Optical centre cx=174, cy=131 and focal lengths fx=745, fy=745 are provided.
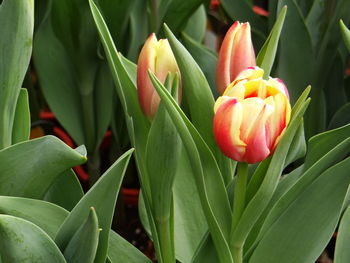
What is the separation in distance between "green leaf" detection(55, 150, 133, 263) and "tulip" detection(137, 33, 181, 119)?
7 centimetres

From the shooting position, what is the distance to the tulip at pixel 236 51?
55cm

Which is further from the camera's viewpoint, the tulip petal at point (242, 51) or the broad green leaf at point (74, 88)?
the broad green leaf at point (74, 88)

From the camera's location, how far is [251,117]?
1.54ft

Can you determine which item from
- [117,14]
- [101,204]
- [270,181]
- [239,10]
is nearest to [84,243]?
[101,204]

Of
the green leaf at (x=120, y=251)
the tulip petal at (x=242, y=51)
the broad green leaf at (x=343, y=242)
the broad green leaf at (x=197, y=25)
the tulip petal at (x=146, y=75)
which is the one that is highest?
the tulip petal at (x=242, y=51)

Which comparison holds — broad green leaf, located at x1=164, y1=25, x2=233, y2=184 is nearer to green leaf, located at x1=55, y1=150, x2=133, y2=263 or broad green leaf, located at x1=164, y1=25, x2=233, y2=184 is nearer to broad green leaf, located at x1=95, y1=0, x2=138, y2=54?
green leaf, located at x1=55, y1=150, x2=133, y2=263

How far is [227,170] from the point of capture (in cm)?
63

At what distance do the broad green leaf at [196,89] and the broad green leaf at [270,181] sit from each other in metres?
0.08

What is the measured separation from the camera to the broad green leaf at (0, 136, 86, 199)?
552mm

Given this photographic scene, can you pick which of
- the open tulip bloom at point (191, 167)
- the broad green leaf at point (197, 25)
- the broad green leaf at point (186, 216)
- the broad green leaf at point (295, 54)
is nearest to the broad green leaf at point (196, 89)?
the open tulip bloom at point (191, 167)

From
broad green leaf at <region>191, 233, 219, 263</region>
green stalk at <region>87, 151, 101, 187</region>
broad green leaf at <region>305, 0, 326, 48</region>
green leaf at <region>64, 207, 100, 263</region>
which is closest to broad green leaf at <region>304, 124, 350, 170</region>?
broad green leaf at <region>191, 233, 219, 263</region>

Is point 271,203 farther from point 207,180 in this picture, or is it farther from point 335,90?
point 335,90

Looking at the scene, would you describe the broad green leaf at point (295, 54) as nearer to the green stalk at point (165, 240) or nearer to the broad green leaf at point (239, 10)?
the broad green leaf at point (239, 10)

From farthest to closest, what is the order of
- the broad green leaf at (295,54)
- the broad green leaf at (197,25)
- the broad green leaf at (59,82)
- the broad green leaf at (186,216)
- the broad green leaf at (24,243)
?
the broad green leaf at (197,25)
the broad green leaf at (59,82)
the broad green leaf at (295,54)
the broad green leaf at (186,216)
the broad green leaf at (24,243)
